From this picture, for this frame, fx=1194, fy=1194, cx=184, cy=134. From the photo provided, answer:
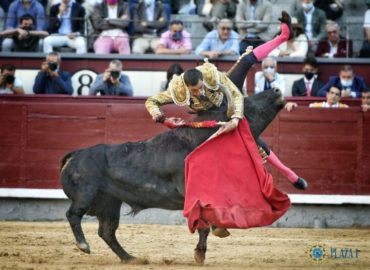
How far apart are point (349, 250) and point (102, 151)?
221cm

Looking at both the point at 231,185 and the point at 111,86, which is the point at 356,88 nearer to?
the point at 111,86

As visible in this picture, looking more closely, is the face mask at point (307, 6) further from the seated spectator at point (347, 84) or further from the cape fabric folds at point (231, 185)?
the cape fabric folds at point (231, 185)

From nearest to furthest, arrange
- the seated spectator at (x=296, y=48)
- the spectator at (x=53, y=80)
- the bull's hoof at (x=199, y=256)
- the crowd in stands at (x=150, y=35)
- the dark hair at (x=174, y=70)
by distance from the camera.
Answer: the bull's hoof at (x=199, y=256), the dark hair at (x=174, y=70), the spectator at (x=53, y=80), the crowd in stands at (x=150, y=35), the seated spectator at (x=296, y=48)

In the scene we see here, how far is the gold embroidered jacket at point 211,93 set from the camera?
27.0ft

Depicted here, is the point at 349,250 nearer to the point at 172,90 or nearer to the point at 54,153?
the point at 172,90

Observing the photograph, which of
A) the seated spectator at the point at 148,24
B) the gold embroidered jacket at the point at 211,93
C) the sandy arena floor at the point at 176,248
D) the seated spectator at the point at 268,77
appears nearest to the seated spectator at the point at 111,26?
the seated spectator at the point at 148,24

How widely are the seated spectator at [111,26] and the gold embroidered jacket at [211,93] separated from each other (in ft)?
14.9

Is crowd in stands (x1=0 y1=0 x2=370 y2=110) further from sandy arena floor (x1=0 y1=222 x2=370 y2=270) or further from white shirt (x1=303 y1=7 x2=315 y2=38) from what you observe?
sandy arena floor (x1=0 y1=222 x2=370 y2=270)

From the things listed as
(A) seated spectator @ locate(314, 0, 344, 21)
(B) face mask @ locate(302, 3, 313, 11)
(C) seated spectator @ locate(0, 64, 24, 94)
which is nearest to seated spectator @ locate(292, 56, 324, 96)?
(B) face mask @ locate(302, 3, 313, 11)

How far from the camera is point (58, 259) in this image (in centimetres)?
886

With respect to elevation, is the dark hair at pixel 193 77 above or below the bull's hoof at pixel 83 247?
above

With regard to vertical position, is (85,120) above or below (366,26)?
below

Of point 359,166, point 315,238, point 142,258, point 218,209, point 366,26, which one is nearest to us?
point 218,209

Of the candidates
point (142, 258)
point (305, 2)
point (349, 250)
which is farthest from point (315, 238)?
point (305, 2)
